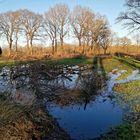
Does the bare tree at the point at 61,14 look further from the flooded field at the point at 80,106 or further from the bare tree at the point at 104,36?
the flooded field at the point at 80,106

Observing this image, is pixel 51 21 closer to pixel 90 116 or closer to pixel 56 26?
pixel 56 26

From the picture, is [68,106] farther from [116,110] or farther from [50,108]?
[116,110]

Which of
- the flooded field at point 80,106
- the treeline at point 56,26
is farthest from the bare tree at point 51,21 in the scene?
the flooded field at point 80,106

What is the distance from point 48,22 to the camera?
68.7 meters

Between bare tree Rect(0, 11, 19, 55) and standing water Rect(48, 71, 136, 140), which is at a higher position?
bare tree Rect(0, 11, 19, 55)

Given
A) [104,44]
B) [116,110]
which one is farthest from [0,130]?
[104,44]

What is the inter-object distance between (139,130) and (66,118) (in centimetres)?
→ 358

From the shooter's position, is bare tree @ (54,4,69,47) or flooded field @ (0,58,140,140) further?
bare tree @ (54,4,69,47)

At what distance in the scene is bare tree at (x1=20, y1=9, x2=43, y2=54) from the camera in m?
61.8

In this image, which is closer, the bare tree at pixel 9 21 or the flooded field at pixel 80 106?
the flooded field at pixel 80 106

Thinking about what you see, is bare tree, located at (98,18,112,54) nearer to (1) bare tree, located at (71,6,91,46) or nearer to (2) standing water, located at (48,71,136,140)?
(1) bare tree, located at (71,6,91,46)

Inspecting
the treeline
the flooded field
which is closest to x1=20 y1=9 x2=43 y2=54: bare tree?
the treeline

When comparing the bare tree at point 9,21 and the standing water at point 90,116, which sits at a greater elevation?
the bare tree at point 9,21

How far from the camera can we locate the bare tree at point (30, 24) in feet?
203
